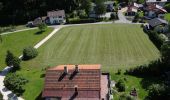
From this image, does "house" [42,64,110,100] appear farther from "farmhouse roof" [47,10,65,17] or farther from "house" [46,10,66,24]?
"farmhouse roof" [47,10,65,17]

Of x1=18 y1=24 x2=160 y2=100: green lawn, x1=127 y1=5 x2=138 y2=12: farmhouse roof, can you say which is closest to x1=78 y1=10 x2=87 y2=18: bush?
x1=18 y1=24 x2=160 y2=100: green lawn

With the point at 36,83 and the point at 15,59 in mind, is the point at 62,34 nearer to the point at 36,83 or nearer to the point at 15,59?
the point at 15,59

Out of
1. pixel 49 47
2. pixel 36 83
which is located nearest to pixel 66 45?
pixel 49 47

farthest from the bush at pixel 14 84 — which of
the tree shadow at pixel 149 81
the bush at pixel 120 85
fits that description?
the tree shadow at pixel 149 81

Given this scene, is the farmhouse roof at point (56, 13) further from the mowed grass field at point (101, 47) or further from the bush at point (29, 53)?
the bush at point (29, 53)

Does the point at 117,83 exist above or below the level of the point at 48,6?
below

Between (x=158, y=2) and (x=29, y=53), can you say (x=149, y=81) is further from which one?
(x=158, y=2)
